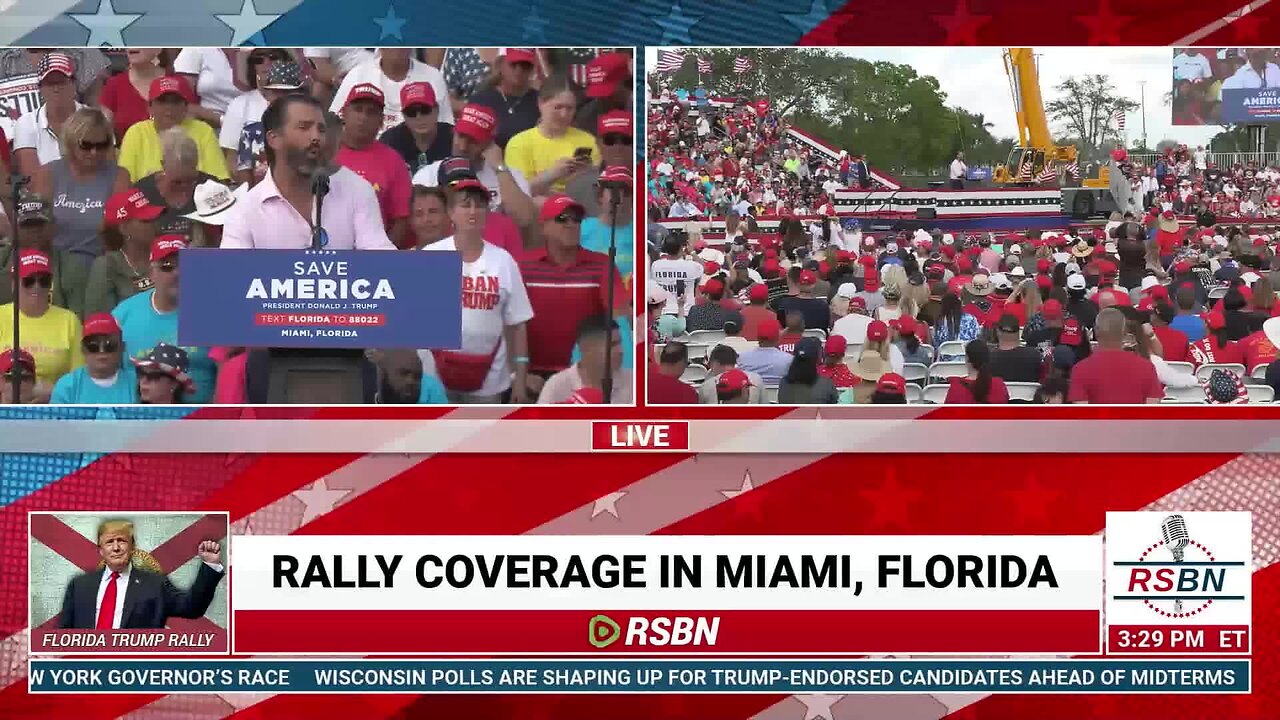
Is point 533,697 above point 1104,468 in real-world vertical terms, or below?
below

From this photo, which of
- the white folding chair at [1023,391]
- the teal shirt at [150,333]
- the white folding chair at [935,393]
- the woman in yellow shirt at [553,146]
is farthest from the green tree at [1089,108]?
the teal shirt at [150,333]

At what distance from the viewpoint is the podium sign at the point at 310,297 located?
441 centimetres

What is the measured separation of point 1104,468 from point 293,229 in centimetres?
255

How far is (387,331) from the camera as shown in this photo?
442 cm

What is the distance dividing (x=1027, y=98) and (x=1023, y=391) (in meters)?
0.88

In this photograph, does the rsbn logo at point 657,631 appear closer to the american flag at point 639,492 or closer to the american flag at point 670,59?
the american flag at point 639,492

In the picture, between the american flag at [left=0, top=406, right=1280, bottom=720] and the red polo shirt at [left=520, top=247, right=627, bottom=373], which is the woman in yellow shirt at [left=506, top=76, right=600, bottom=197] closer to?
the red polo shirt at [left=520, top=247, right=627, bottom=373]

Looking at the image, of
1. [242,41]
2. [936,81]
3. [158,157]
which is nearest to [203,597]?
[158,157]

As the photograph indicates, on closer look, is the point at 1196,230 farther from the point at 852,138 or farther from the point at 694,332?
the point at 694,332

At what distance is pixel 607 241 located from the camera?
4.45 m

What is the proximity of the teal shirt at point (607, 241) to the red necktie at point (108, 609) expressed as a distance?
5.82 ft

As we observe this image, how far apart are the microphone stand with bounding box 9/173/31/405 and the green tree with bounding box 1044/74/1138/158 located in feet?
10.1

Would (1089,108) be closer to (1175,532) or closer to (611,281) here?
(1175,532)

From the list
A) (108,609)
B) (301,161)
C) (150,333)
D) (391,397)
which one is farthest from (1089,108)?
(108,609)
